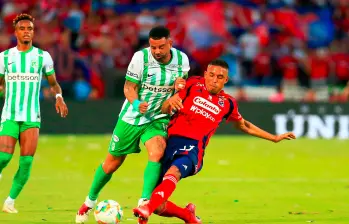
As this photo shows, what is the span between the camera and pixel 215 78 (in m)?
8.82

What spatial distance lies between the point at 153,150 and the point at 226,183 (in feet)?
15.3

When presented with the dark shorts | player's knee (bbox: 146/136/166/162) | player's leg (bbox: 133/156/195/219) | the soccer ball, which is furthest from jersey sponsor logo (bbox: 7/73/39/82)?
player's leg (bbox: 133/156/195/219)

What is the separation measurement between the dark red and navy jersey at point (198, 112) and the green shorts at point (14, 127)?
2042 mm

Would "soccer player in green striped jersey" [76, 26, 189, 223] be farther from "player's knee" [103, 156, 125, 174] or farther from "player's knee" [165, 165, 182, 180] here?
"player's knee" [165, 165, 182, 180]

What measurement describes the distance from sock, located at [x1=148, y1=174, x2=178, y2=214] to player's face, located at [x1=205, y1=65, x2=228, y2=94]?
1102mm

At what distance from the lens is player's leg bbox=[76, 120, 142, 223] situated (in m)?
9.30

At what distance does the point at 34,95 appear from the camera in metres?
10.3

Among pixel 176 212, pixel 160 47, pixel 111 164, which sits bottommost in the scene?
pixel 176 212

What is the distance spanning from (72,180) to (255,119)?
27.9 feet

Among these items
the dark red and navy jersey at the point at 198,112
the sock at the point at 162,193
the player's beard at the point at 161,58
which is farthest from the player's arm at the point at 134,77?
the sock at the point at 162,193

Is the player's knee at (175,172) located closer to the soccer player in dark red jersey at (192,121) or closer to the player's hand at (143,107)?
the soccer player in dark red jersey at (192,121)

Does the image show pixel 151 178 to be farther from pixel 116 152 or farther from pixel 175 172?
pixel 116 152

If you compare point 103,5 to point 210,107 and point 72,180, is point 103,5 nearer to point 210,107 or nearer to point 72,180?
point 72,180

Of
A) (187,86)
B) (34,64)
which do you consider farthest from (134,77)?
(34,64)
